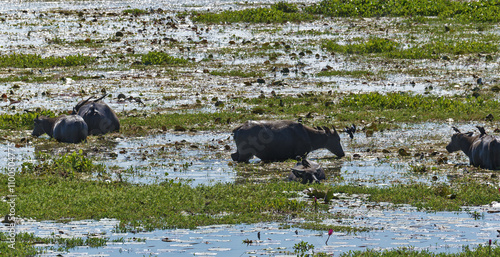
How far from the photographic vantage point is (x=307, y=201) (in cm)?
1238

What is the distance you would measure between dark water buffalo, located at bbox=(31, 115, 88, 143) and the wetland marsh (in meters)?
0.27

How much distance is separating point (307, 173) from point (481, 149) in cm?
316

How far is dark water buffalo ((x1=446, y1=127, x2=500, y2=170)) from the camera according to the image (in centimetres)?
1418

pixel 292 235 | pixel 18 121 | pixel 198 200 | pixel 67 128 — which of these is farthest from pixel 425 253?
pixel 18 121

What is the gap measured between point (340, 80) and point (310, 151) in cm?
846

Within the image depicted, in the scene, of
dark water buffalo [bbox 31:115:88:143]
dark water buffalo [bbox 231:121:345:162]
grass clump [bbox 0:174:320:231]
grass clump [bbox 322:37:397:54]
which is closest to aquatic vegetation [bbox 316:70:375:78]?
grass clump [bbox 322:37:397:54]

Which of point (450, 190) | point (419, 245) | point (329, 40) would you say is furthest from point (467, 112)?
point (329, 40)

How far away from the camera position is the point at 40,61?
28.2 m

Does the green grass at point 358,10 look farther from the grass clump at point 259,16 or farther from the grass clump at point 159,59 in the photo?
the grass clump at point 159,59

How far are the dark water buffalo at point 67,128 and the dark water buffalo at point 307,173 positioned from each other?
5.57 meters

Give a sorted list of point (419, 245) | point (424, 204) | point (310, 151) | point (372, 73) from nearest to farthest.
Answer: point (419, 245) → point (424, 204) → point (310, 151) → point (372, 73)

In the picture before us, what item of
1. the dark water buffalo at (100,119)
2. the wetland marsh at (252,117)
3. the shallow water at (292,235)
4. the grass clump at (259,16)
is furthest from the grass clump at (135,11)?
the shallow water at (292,235)

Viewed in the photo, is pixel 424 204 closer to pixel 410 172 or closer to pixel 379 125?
pixel 410 172

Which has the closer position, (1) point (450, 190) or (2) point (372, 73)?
(1) point (450, 190)
